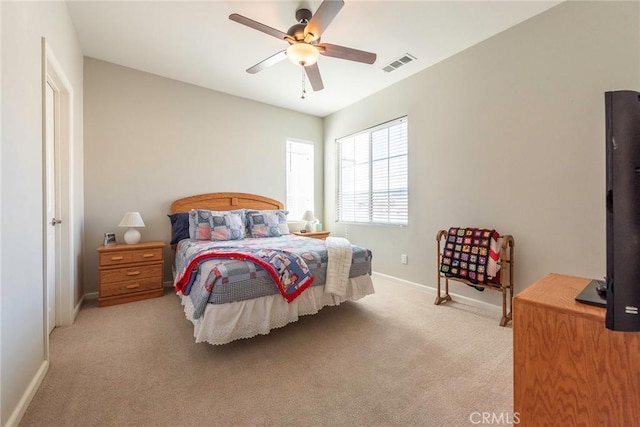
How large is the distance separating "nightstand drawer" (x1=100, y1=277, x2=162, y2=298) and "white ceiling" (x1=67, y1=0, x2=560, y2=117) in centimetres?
260

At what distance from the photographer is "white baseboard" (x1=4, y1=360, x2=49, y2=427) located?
127 cm

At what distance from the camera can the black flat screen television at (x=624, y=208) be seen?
2.38ft

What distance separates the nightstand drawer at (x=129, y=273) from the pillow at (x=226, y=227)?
741 millimetres

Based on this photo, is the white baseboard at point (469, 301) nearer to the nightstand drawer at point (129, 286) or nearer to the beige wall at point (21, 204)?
the nightstand drawer at point (129, 286)

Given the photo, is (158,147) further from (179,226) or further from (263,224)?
(263,224)

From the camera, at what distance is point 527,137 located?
2473 millimetres

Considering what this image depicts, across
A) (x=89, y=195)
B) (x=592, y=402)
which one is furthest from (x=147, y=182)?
(x=592, y=402)

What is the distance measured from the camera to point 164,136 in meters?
3.60

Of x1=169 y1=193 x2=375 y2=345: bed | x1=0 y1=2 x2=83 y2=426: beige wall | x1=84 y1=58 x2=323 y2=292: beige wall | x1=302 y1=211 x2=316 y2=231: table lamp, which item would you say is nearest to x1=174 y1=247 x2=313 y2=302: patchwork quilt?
x1=169 y1=193 x2=375 y2=345: bed

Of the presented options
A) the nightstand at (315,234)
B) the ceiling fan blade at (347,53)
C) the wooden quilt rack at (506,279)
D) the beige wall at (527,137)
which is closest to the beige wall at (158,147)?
the nightstand at (315,234)

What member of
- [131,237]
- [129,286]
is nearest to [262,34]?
[131,237]

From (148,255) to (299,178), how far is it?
2693mm

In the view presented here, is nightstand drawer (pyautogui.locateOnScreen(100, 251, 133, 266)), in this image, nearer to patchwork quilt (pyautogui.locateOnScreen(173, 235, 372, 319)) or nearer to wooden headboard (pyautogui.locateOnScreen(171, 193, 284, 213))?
wooden headboard (pyautogui.locateOnScreen(171, 193, 284, 213))

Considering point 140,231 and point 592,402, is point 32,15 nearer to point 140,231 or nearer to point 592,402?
point 140,231
